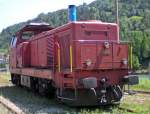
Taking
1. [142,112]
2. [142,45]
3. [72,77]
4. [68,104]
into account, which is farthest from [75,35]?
[142,45]

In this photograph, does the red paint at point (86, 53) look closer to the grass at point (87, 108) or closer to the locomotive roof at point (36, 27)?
the grass at point (87, 108)

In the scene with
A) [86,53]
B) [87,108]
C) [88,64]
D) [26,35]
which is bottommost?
[87,108]

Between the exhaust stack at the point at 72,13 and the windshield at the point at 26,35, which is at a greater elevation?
the exhaust stack at the point at 72,13

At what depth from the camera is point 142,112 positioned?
36.3ft

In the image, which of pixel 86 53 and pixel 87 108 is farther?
pixel 87 108

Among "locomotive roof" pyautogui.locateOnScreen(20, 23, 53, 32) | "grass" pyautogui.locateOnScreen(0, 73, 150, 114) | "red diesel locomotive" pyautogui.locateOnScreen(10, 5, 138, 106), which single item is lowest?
"grass" pyautogui.locateOnScreen(0, 73, 150, 114)

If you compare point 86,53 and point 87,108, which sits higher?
point 86,53

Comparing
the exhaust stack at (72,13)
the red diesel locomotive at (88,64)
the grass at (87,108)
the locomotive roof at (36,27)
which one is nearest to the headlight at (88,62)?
the red diesel locomotive at (88,64)

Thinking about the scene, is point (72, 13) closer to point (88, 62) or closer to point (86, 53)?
point (86, 53)

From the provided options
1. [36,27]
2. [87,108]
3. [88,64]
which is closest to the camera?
[88,64]

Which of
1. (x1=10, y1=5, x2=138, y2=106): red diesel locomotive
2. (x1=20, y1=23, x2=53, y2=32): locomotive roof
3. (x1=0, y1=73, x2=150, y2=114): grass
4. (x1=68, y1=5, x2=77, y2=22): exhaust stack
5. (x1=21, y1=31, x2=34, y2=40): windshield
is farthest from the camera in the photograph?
(x1=21, y1=31, x2=34, y2=40): windshield

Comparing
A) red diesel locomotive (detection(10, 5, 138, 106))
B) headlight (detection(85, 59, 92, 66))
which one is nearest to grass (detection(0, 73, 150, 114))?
red diesel locomotive (detection(10, 5, 138, 106))

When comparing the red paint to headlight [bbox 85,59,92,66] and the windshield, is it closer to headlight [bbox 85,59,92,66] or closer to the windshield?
headlight [bbox 85,59,92,66]

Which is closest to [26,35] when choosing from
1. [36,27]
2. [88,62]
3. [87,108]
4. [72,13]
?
[36,27]
